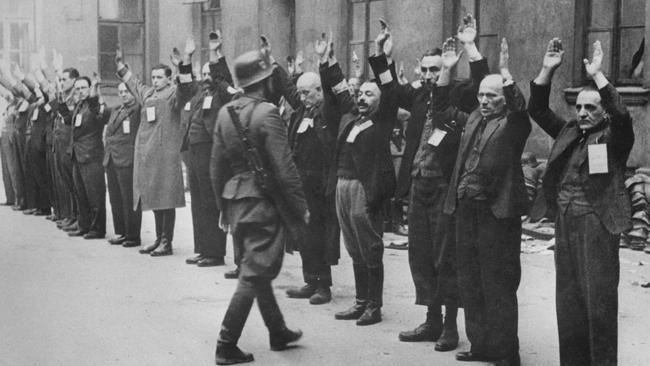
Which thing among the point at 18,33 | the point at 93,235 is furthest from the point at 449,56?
the point at 18,33

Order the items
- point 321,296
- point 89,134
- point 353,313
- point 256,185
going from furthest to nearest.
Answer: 1. point 89,134
2. point 321,296
3. point 353,313
4. point 256,185

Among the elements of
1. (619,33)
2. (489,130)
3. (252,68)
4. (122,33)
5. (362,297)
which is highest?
(122,33)

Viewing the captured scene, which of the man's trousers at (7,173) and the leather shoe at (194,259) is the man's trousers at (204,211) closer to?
the leather shoe at (194,259)

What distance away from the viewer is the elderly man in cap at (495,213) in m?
5.99

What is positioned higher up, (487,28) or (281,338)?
(487,28)

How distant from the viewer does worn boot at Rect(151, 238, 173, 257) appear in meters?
10.8

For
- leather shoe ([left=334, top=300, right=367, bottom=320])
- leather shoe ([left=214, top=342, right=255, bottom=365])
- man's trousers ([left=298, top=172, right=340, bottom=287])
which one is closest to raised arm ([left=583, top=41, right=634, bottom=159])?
leather shoe ([left=214, top=342, right=255, bottom=365])

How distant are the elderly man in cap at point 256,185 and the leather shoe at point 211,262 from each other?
3752 mm

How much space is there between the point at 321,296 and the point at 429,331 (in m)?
1.58

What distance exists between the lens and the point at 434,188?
6680mm

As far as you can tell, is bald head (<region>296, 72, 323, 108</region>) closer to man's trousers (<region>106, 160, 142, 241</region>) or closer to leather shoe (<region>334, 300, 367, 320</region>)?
leather shoe (<region>334, 300, 367, 320</region>)

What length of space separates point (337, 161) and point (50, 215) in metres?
8.33

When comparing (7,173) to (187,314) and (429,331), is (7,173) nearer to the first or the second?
(187,314)

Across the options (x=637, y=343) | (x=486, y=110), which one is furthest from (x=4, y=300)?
(x=637, y=343)
